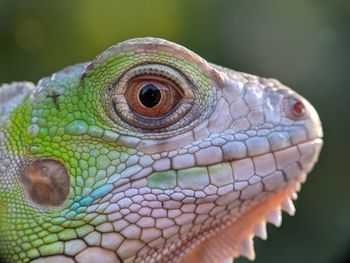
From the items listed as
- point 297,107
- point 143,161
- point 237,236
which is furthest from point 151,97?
point 237,236

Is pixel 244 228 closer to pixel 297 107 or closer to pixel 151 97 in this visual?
pixel 297 107

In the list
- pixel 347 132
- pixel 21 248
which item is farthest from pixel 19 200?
pixel 347 132

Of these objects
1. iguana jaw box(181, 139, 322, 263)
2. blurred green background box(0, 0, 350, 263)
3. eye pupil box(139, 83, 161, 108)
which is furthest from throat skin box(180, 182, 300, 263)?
blurred green background box(0, 0, 350, 263)

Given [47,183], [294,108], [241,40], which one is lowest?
[294,108]

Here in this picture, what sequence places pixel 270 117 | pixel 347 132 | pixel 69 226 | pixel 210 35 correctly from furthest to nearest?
1. pixel 210 35
2. pixel 347 132
3. pixel 270 117
4. pixel 69 226

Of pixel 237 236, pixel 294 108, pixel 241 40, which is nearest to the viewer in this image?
pixel 294 108

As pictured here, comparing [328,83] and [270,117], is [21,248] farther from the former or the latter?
[328,83]

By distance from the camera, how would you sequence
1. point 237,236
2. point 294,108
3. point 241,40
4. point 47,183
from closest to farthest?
point 47,183 → point 294,108 → point 237,236 → point 241,40
